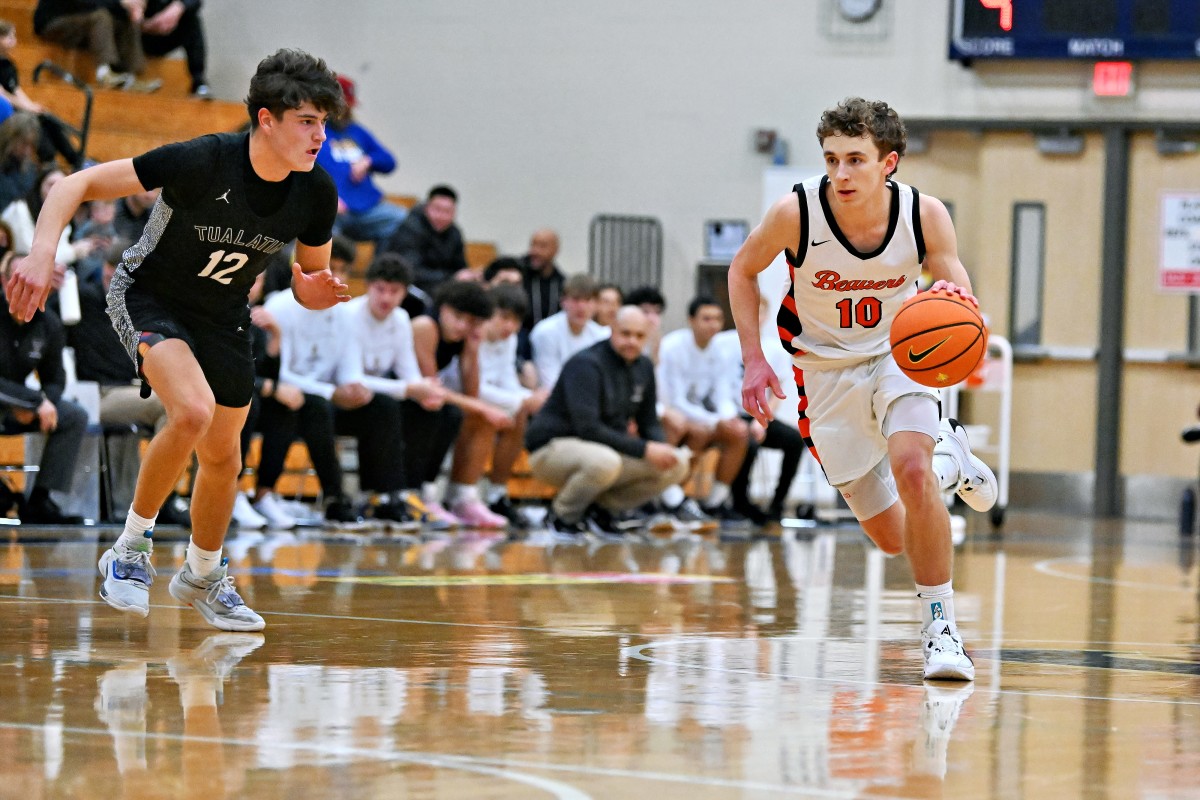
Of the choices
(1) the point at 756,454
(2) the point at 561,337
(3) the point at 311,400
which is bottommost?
(1) the point at 756,454

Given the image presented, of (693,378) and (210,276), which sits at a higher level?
(210,276)

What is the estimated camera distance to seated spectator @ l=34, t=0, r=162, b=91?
13.5 meters

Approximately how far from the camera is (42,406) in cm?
858

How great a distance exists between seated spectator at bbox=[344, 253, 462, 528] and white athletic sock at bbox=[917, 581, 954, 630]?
5863 millimetres

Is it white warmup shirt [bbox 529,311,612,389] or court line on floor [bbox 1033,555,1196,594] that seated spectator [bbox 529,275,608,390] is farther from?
court line on floor [bbox 1033,555,1196,594]

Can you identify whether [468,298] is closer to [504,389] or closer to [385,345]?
[385,345]

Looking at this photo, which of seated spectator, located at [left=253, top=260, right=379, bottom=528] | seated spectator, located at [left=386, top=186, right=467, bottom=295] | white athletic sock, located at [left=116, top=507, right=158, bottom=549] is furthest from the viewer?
seated spectator, located at [left=386, top=186, right=467, bottom=295]

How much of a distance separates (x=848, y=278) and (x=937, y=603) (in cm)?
98

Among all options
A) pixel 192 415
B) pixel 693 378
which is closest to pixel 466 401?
pixel 693 378

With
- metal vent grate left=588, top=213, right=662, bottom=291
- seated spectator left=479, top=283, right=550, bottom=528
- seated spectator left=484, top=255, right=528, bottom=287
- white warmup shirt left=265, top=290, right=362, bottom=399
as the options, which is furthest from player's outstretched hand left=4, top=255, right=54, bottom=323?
metal vent grate left=588, top=213, right=662, bottom=291

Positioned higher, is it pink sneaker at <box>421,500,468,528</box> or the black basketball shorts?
the black basketball shorts

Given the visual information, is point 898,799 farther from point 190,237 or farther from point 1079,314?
point 1079,314

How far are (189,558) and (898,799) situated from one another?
291 centimetres

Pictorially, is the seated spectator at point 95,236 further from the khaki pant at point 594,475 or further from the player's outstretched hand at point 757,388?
the player's outstretched hand at point 757,388
